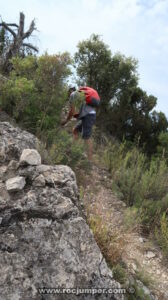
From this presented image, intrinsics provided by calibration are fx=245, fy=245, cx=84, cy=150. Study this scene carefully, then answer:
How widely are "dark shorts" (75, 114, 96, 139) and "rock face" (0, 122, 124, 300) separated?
9.14 feet

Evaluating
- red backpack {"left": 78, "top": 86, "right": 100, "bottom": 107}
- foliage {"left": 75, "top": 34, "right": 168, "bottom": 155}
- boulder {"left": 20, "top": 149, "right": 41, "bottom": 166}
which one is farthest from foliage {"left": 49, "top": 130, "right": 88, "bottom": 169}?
foliage {"left": 75, "top": 34, "right": 168, "bottom": 155}

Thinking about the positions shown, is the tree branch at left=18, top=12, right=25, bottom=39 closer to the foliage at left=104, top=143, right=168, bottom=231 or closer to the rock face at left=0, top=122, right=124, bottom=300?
the foliage at left=104, top=143, right=168, bottom=231

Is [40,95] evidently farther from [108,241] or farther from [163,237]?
[163,237]

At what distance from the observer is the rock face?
1896 millimetres

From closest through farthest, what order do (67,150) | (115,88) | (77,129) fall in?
(67,150) → (77,129) → (115,88)

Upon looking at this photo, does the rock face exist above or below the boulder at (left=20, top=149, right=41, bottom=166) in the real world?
below

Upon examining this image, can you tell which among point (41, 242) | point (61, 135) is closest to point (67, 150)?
point (61, 135)

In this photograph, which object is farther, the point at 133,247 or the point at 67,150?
the point at 67,150

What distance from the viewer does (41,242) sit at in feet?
6.75

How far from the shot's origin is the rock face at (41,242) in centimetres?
190

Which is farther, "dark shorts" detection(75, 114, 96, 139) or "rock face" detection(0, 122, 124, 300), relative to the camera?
"dark shorts" detection(75, 114, 96, 139)

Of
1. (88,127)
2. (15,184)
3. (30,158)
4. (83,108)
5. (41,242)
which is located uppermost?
(83,108)

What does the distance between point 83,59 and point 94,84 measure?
0.94 m

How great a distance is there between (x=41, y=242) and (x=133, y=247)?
1.60 m
